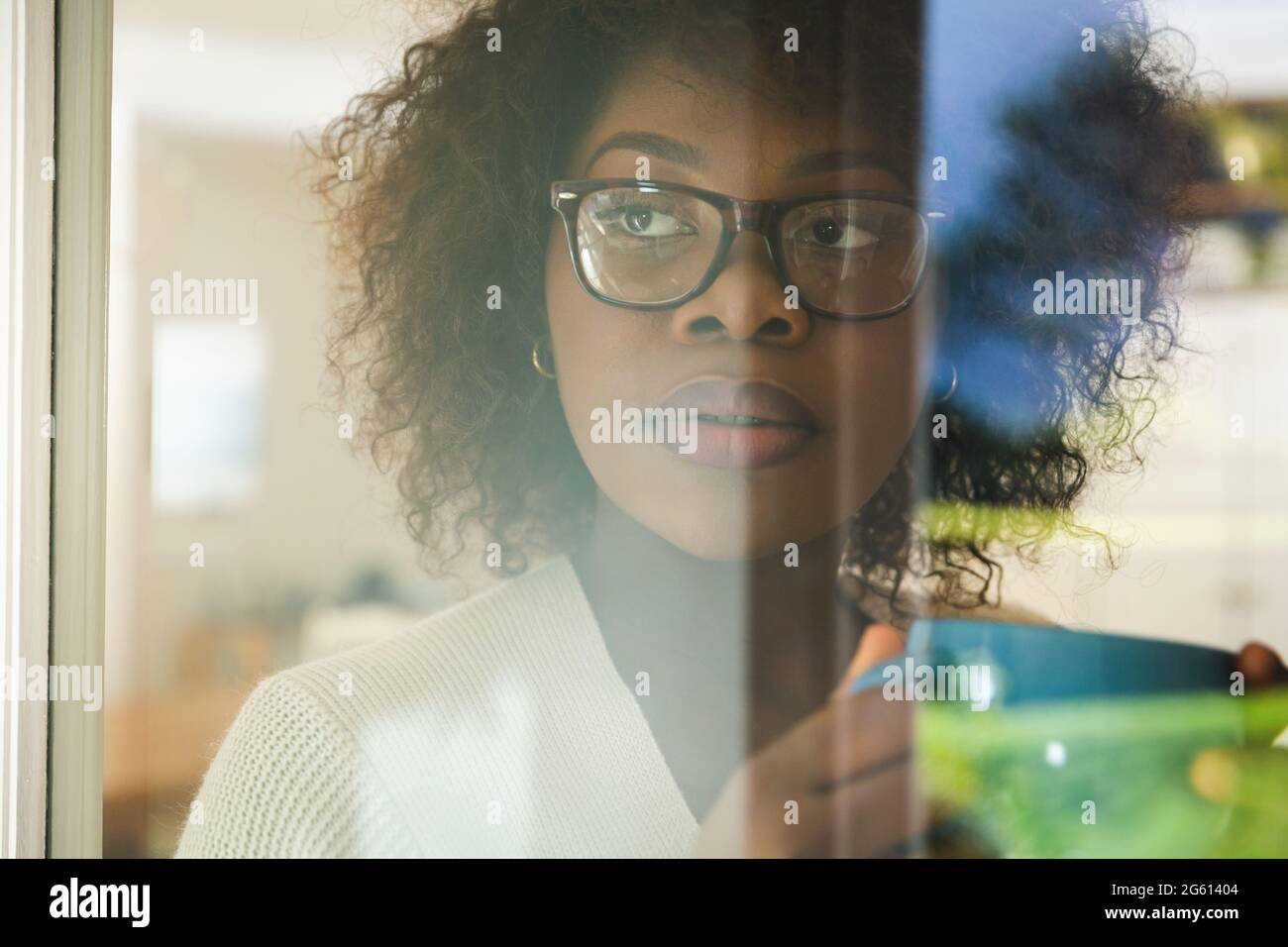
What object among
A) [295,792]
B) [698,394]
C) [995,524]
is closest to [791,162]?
[698,394]

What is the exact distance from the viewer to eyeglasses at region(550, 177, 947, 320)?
899 millimetres

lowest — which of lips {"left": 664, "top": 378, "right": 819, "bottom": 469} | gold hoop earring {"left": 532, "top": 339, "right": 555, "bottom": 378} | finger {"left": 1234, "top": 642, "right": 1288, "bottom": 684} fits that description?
finger {"left": 1234, "top": 642, "right": 1288, "bottom": 684}

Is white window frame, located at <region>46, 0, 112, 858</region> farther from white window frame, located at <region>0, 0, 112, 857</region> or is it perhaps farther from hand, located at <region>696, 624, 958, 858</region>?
hand, located at <region>696, 624, 958, 858</region>

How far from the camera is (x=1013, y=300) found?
3.22ft

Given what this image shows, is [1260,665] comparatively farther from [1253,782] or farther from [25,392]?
[25,392]

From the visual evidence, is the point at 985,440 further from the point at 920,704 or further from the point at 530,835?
the point at 530,835

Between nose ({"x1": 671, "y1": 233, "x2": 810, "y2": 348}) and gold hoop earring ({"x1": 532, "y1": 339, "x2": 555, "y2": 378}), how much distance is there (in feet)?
0.46

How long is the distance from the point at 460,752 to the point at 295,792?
152 millimetres

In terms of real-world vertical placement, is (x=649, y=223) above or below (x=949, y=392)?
above

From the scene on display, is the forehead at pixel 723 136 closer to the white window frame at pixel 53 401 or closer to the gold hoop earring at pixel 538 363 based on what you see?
the gold hoop earring at pixel 538 363

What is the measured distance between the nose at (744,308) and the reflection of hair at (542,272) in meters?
0.16

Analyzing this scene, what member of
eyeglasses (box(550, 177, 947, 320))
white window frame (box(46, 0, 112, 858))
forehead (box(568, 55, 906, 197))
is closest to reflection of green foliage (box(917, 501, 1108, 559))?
eyeglasses (box(550, 177, 947, 320))

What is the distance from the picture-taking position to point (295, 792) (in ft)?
2.96
